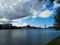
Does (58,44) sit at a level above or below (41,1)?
below

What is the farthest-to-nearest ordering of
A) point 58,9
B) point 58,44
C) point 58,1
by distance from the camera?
point 58,9 → point 58,44 → point 58,1

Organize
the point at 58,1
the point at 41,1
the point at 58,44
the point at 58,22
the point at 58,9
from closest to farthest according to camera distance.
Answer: the point at 41,1, the point at 58,1, the point at 58,44, the point at 58,9, the point at 58,22

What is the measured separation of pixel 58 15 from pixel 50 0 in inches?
728

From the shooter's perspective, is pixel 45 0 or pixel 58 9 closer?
pixel 45 0

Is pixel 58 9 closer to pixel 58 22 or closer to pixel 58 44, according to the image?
pixel 58 22

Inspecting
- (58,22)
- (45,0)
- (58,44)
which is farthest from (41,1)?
(58,22)

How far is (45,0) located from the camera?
21047 mm

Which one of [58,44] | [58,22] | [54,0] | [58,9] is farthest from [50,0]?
[58,22]

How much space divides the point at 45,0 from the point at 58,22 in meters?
20.2

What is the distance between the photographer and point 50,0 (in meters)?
20.6

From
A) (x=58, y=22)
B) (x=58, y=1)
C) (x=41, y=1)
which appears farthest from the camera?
(x=58, y=22)

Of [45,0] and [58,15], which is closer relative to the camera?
[45,0]

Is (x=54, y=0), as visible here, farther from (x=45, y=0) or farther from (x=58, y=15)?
(x=58, y=15)

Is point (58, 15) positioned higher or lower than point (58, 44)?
higher
